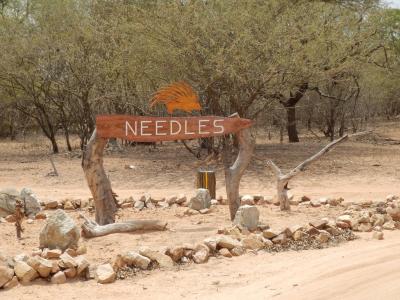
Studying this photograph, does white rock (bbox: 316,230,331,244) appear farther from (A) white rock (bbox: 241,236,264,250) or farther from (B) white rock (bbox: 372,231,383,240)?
(A) white rock (bbox: 241,236,264,250)

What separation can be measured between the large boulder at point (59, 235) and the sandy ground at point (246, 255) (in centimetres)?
29

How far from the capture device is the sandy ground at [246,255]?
5.14 meters

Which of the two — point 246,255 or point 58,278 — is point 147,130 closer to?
point 246,255

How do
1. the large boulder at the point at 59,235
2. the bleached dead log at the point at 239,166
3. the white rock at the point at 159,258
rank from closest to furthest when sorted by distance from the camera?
the white rock at the point at 159,258 → the large boulder at the point at 59,235 → the bleached dead log at the point at 239,166

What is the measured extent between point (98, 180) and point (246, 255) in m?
2.62

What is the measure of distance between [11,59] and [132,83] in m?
5.12

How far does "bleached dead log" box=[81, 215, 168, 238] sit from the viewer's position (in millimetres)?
7473

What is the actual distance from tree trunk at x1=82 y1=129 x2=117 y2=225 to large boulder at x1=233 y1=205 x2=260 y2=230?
183 cm

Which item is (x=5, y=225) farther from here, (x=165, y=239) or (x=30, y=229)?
(x=165, y=239)

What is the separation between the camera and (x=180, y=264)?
19.8 feet

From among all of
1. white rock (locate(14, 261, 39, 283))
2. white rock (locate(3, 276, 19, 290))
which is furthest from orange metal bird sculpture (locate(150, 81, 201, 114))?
white rock (locate(3, 276, 19, 290))

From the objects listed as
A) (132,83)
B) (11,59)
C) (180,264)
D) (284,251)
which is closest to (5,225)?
(180,264)

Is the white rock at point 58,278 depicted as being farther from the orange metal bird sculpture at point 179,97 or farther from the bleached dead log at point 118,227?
the orange metal bird sculpture at point 179,97

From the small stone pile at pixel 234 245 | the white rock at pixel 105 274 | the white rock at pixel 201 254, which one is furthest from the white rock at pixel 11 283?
the white rock at pixel 201 254
